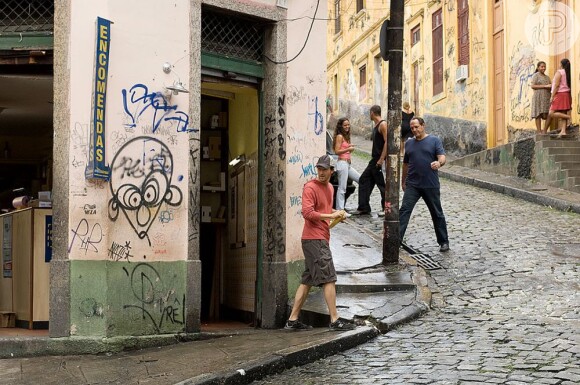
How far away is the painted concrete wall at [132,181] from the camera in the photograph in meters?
9.09

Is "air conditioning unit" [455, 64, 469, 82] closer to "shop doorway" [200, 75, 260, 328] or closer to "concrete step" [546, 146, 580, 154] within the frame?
"concrete step" [546, 146, 580, 154]

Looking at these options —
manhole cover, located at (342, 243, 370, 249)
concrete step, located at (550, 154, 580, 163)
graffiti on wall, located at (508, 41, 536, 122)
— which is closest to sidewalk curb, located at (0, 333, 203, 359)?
manhole cover, located at (342, 243, 370, 249)

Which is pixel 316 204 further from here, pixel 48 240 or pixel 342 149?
pixel 342 149

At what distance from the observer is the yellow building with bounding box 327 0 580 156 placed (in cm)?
2116

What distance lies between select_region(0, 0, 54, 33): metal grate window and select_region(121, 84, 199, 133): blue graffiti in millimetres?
1049

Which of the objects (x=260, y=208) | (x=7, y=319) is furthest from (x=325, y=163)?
(x=7, y=319)

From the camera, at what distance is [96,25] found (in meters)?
9.12

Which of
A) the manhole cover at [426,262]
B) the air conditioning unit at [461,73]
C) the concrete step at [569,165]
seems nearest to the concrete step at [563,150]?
the concrete step at [569,165]

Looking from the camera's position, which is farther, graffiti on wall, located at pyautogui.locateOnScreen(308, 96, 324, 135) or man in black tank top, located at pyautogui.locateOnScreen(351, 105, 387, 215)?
man in black tank top, located at pyautogui.locateOnScreen(351, 105, 387, 215)

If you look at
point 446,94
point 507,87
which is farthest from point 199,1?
point 446,94

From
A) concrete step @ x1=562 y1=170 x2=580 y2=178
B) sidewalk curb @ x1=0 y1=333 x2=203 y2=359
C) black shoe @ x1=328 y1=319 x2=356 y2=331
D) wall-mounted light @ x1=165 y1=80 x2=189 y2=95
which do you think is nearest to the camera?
sidewalk curb @ x1=0 y1=333 x2=203 y2=359

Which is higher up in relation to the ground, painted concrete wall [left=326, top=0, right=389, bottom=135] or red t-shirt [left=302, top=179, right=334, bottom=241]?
painted concrete wall [left=326, top=0, right=389, bottom=135]

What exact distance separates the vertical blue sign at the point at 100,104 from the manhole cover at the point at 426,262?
181 inches

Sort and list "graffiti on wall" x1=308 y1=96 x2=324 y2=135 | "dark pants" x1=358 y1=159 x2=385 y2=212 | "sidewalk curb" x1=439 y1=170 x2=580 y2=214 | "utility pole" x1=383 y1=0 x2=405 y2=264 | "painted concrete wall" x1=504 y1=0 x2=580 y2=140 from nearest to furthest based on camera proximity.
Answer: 1. "graffiti on wall" x1=308 y1=96 x2=324 y2=135
2. "utility pole" x1=383 y1=0 x2=405 y2=264
3. "dark pants" x1=358 y1=159 x2=385 y2=212
4. "sidewalk curb" x1=439 y1=170 x2=580 y2=214
5. "painted concrete wall" x1=504 y1=0 x2=580 y2=140
